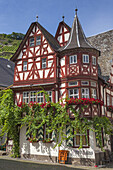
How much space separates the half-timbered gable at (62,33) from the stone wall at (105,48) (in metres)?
4.80

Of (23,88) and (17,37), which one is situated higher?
(17,37)

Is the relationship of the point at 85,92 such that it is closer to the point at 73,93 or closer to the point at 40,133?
the point at 73,93

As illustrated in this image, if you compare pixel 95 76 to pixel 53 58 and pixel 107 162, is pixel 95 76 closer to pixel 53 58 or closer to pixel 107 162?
pixel 53 58

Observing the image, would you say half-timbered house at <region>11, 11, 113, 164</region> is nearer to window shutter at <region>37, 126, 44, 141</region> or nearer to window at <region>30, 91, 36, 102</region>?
window at <region>30, 91, 36, 102</region>

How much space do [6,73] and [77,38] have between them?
1555 cm

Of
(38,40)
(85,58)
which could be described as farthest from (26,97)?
(85,58)

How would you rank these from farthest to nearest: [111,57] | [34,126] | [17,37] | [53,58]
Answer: [17,37]
[111,57]
[53,58]
[34,126]

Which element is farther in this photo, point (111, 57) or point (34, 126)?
point (111, 57)

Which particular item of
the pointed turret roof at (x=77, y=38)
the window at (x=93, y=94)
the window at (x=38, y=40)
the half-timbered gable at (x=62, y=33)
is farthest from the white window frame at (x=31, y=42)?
the window at (x=93, y=94)

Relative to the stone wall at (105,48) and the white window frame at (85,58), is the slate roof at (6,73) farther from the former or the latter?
the white window frame at (85,58)

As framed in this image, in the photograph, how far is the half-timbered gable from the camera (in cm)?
2238

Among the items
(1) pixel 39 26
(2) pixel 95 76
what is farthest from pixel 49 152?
(1) pixel 39 26

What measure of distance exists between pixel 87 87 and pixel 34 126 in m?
5.88

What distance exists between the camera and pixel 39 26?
21.3m
